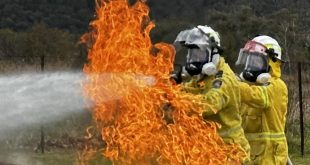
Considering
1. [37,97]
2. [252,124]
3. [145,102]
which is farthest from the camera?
[37,97]

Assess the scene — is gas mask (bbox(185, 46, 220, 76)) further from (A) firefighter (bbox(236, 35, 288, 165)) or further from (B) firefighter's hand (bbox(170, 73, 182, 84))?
(A) firefighter (bbox(236, 35, 288, 165))

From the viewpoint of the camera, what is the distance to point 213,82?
20.8 ft

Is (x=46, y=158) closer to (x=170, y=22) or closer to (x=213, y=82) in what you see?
(x=213, y=82)

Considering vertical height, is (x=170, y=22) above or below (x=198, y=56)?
above

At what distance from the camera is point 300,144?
49.7 feet

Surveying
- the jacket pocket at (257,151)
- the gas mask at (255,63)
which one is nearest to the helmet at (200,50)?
the gas mask at (255,63)

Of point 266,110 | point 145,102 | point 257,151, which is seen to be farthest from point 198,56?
point 257,151

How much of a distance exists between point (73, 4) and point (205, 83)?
25.2 m

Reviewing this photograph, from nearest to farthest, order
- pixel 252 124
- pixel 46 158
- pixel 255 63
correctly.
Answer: pixel 255 63, pixel 252 124, pixel 46 158

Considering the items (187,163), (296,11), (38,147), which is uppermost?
(296,11)

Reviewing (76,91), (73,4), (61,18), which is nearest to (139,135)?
(76,91)

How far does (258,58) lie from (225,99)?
0.88 m

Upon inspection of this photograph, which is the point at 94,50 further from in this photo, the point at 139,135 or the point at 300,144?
the point at 300,144

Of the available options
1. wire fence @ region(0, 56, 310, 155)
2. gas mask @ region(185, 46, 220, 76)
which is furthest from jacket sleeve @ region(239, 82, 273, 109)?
wire fence @ region(0, 56, 310, 155)
